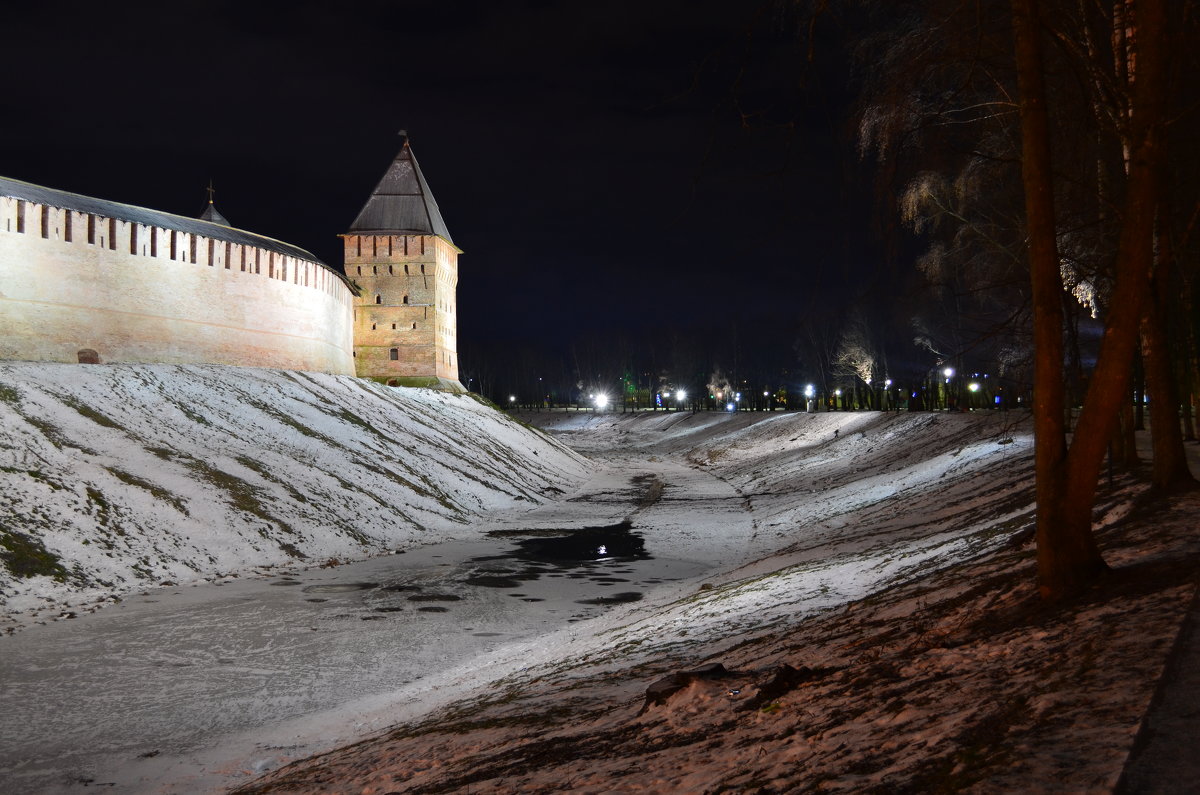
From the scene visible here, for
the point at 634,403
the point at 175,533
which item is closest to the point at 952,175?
the point at 175,533

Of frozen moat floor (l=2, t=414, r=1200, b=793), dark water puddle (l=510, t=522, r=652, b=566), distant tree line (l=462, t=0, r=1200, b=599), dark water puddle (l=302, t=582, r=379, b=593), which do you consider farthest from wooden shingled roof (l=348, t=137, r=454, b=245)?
distant tree line (l=462, t=0, r=1200, b=599)

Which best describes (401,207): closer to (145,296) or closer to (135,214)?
(135,214)

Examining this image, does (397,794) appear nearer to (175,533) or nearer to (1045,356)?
(1045,356)

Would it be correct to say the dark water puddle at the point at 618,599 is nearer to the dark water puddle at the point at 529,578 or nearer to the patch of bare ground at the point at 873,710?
the dark water puddle at the point at 529,578

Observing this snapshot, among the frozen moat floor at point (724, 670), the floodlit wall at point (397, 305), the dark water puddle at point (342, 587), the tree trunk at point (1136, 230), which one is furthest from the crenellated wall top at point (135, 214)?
the tree trunk at point (1136, 230)

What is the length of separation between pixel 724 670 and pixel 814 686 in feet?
3.30

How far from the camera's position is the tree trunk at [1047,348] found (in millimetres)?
5039


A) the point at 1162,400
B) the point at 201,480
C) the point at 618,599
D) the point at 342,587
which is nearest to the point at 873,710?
the point at 1162,400

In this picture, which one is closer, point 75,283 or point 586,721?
point 586,721

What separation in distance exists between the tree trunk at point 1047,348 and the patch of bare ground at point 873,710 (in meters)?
0.22

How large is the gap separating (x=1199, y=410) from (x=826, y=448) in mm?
16422

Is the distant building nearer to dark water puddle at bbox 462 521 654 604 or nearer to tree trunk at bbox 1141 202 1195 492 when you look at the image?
dark water puddle at bbox 462 521 654 604

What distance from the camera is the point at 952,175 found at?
A: 12836 millimetres

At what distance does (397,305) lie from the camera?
48188 millimetres
